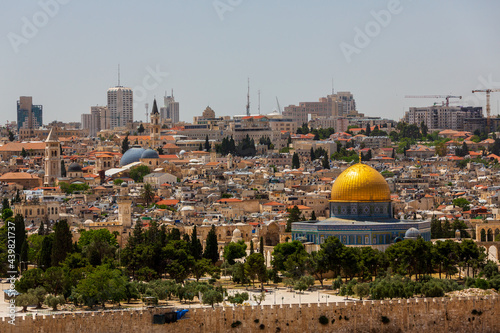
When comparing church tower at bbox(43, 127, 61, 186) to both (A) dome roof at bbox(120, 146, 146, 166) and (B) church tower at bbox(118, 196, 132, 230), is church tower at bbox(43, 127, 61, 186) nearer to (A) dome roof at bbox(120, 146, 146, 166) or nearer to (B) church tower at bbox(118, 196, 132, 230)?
(A) dome roof at bbox(120, 146, 146, 166)

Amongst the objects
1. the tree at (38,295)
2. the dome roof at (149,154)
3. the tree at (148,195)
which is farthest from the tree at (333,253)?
the dome roof at (149,154)

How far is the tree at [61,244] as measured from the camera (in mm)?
51188

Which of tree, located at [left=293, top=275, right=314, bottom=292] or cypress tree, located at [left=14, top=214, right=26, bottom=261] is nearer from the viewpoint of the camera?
tree, located at [left=293, top=275, right=314, bottom=292]

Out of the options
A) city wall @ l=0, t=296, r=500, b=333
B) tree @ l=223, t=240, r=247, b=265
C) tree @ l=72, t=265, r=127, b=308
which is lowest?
city wall @ l=0, t=296, r=500, b=333

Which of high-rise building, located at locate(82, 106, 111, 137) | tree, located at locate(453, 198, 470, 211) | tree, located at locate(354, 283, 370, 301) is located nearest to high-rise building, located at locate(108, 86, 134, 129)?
high-rise building, located at locate(82, 106, 111, 137)

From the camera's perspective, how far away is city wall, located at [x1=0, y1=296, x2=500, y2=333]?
126ft

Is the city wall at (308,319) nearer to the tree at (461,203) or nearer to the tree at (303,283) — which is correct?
the tree at (303,283)

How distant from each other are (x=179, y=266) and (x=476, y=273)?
12050mm

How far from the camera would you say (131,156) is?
362ft

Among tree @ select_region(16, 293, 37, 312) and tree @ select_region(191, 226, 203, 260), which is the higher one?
tree @ select_region(191, 226, 203, 260)

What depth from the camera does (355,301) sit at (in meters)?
41.6

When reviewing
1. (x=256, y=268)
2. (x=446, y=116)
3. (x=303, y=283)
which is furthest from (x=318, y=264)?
(x=446, y=116)

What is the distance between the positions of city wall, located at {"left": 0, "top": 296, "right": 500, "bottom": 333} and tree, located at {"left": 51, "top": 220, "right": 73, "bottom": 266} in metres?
12.8

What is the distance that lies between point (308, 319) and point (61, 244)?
49.2 feet
